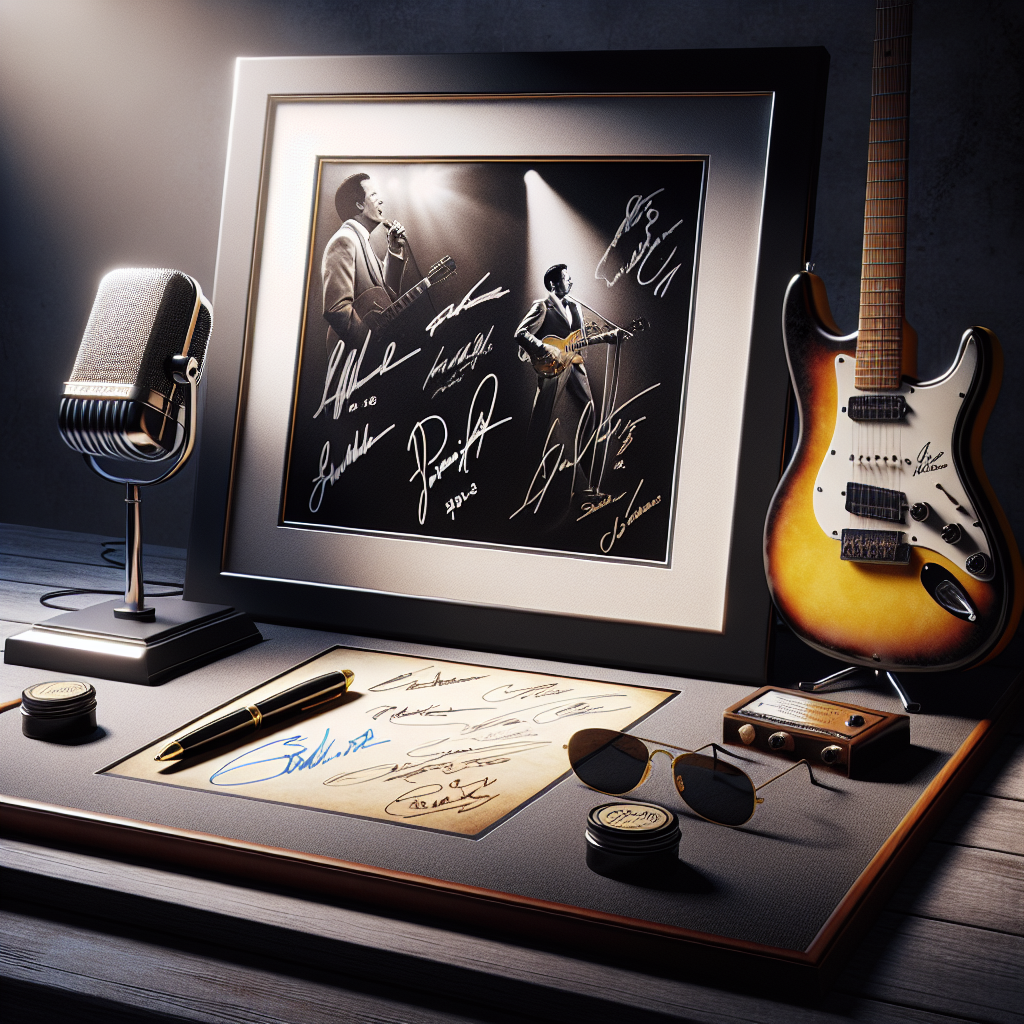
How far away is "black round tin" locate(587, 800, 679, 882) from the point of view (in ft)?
2.47

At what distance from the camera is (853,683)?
128 cm

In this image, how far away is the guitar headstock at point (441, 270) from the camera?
1.40 meters

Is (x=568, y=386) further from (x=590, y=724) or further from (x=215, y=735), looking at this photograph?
(x=215, y=735)

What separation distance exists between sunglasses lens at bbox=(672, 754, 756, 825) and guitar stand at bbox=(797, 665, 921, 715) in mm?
408

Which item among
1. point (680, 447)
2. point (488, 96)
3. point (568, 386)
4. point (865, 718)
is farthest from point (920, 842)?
point (488, 96)

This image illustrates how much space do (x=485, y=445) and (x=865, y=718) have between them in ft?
1.97

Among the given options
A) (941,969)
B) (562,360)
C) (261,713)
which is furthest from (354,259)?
(941,969)

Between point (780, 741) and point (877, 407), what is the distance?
0.42 meters

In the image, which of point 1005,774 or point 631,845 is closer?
point 631,845

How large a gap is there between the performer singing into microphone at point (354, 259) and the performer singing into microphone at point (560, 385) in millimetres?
212
